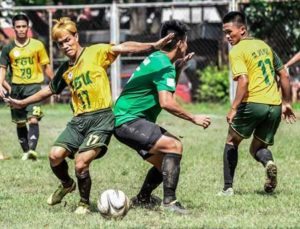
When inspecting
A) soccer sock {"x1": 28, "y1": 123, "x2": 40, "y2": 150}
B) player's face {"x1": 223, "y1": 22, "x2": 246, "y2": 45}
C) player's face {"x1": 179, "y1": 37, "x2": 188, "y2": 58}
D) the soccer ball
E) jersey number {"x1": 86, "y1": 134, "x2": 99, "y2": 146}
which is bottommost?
soccer sock {"x1": 28, "y1": 123, "x2": 40, "y2": 150}

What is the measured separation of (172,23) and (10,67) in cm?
593

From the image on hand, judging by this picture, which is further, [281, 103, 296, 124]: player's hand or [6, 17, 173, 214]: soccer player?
[281, 103, 296, 124]: player's hand

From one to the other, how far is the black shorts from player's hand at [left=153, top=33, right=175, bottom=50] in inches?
28.0

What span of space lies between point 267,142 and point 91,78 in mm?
2244

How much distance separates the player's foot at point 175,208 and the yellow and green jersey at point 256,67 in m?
1.65

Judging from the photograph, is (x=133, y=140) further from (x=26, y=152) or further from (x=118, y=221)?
(x=26, y=152)

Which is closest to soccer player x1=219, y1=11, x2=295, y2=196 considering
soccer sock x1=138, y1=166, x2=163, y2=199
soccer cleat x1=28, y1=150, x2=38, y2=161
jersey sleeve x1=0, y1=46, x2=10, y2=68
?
soccer sock x1=138, y1=166, x2=163, y2=199

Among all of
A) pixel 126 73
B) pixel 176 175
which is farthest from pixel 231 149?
pixel 126 73

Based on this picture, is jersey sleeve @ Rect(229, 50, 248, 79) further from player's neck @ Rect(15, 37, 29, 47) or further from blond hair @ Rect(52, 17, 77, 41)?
player's neck @ Rect(15, 37, 29, 47)

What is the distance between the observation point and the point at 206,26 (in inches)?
925

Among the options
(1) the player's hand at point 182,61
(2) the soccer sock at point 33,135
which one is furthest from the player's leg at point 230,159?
(2) the soccer sock at point 33,135

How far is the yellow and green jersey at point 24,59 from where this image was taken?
13.4 metres

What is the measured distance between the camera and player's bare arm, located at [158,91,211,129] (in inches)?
311

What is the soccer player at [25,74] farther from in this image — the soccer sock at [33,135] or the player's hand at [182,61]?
the player's hand at [182,61]
